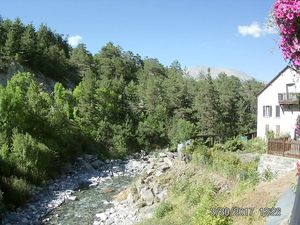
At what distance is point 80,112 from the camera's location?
50688mm

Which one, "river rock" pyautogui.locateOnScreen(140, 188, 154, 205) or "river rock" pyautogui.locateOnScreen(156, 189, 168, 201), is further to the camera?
"river rock" pyautogui.locateOnScreen(140, 188, 154, 205)

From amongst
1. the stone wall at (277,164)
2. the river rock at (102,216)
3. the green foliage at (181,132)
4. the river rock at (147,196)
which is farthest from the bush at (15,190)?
the green foliage at (181,132)

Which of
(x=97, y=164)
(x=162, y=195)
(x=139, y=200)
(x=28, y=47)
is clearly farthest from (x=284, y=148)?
(x=28, y=47)

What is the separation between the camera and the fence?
18.3m

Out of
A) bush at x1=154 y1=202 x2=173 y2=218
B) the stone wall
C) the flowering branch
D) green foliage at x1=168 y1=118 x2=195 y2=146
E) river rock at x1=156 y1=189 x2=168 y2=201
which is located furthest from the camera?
green foliage at x1=168 y1=118 x2=195 y2=146

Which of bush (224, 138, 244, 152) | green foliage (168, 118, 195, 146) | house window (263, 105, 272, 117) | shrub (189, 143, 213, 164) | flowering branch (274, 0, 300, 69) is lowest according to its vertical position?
shrub (189, 143, 213, 164)

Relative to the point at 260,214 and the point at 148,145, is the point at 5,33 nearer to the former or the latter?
the point at 148,145

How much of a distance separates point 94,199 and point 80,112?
2537 cm

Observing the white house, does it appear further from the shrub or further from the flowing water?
the flowing water

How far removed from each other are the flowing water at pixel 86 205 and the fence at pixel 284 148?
36.0 ft

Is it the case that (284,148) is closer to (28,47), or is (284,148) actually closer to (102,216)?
(102,216)

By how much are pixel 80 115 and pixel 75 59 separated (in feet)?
94.8

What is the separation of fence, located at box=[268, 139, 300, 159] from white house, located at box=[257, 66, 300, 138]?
1570cm
